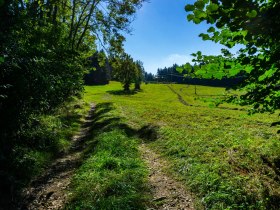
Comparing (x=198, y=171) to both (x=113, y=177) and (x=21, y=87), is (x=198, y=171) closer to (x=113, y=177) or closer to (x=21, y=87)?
(x=113, y=177)

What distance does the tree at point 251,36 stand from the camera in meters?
3.40

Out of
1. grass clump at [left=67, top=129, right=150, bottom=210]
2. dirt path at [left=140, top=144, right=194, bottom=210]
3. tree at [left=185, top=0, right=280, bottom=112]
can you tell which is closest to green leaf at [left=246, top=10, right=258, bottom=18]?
tree at [left=185, top=0, right=280, bottom=112]

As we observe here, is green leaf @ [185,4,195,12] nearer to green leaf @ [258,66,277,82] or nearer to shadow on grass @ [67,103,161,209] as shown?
green leaf @ [258,66,277,82]

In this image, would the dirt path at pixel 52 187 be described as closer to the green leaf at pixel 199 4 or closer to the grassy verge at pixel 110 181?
the grassy verge at pixel 110 181

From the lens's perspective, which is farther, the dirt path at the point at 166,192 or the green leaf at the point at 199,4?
the dirt path at the point at 166,192

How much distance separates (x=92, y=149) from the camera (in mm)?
15859

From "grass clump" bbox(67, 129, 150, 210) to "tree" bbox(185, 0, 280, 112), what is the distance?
210 inches

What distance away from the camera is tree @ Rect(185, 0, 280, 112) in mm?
3402

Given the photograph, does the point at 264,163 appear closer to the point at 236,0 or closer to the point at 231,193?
the point at 231,193

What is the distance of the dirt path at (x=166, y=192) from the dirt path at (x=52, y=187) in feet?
10.6

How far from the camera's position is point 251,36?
11.6 ft

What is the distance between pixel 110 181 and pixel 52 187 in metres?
2.58

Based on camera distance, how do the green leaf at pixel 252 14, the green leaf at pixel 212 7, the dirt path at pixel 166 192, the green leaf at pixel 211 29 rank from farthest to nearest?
the dirt path at pixel 166 192 → the green leaf at pixel 211 29 → the green leaf at pixel 212 7 → the green leaf at pixel 252 14

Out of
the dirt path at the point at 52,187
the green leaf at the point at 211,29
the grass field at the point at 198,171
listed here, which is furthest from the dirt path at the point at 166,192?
the green leaf at the point at 211,29
